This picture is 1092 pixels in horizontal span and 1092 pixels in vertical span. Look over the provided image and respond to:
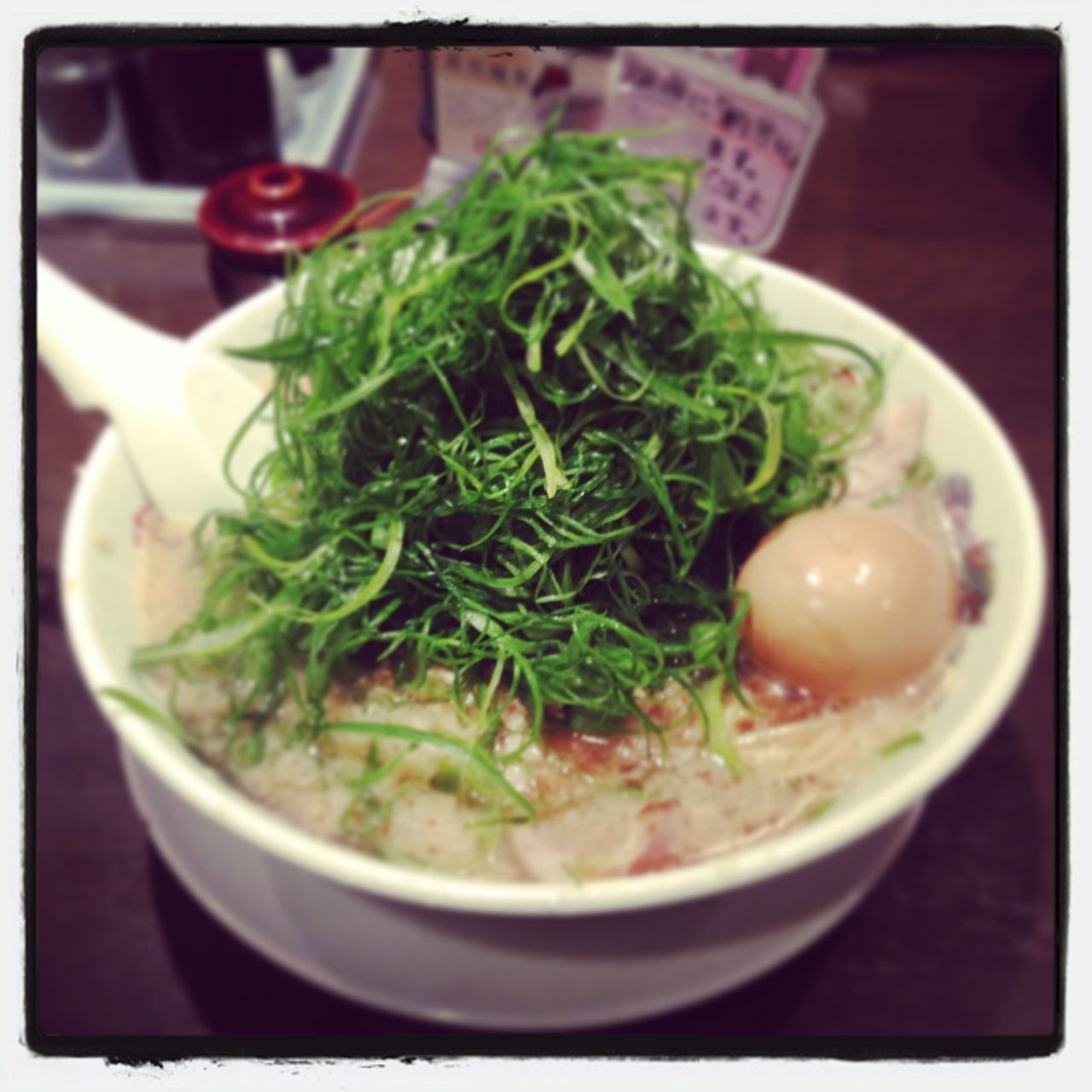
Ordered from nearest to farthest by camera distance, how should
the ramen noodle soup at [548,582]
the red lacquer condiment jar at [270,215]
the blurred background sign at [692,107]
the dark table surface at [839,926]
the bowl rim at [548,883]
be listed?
the bowl rim at [548,883], the ramen noodle soup at [548,582], the dark table surface at [839,926], the blurred background sign at [692,107], the red lacquer condiment jar at [270,215]

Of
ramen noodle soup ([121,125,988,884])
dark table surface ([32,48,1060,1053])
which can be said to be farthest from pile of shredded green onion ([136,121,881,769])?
dark table surface ([32,48,1060,1053])

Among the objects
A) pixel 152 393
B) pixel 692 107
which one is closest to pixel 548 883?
pixel 152 393

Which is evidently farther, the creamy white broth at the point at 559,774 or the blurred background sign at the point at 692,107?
the blurred background sign at the point at 692,107

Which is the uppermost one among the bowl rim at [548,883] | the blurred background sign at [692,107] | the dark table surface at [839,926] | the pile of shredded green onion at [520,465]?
the blurred background sign at [692,107]

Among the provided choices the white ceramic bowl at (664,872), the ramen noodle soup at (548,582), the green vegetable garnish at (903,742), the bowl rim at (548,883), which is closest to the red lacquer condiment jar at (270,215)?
the white ceramic bowl at (664,872)

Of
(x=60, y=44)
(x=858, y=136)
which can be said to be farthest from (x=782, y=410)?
(x=858, y=136)

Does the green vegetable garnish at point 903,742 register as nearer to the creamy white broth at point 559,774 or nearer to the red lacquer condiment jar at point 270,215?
the creamy white broth at point 559,774

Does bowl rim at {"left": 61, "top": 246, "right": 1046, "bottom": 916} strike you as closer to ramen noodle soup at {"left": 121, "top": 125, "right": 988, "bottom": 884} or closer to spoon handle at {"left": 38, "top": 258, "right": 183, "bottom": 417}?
ramen noodle soup at {"left": 121, "top": 125, "right": 988, "bottom": 884}
